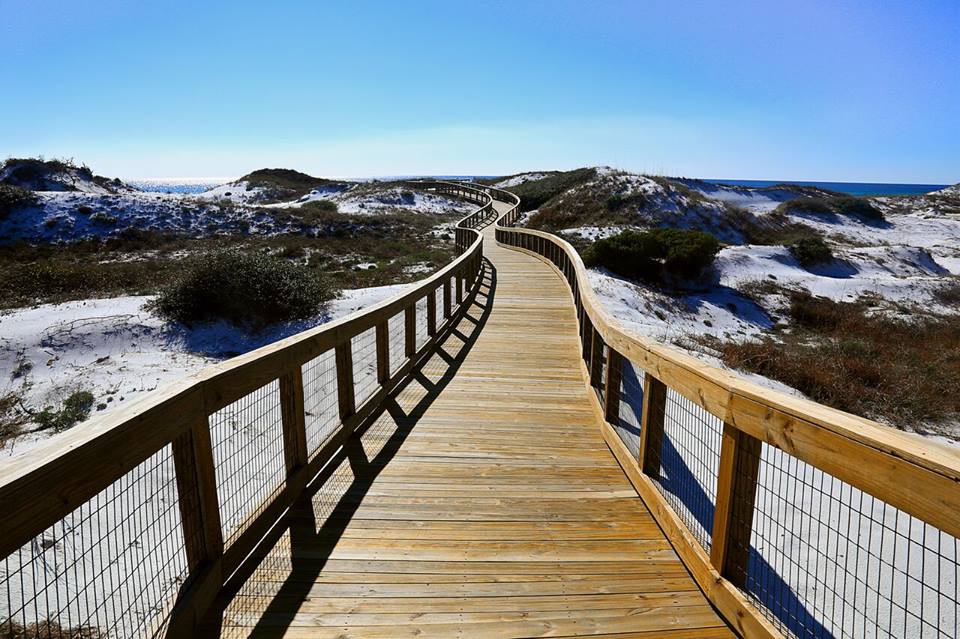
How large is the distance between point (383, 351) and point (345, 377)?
3.17ft

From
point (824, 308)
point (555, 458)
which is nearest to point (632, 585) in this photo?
point (555, 458)

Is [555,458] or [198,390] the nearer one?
[198,390]

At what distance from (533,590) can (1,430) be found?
8.77 meters

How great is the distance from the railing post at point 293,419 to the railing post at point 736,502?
2.53 m

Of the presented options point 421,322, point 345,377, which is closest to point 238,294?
point 421,322

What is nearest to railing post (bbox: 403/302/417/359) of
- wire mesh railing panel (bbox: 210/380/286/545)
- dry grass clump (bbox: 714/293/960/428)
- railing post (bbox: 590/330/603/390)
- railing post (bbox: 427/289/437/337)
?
railing post (bbox: 427/289/437/337)

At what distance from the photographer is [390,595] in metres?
2.66

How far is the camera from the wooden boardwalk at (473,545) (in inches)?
98.7

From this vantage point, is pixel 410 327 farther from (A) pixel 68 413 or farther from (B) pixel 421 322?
(B) pixel 421 322

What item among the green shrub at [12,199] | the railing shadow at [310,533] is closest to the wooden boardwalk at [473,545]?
the railing shadow at [310,533]

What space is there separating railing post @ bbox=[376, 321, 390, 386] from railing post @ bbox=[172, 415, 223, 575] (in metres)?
2.59

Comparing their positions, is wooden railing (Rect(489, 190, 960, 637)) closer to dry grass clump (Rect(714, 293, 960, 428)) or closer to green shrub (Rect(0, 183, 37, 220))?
dry grass clump (Rect(714, 293, 960, 428))

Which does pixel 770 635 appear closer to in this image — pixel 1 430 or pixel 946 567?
pixel 946 567

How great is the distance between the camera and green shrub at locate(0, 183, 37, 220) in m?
24.0
